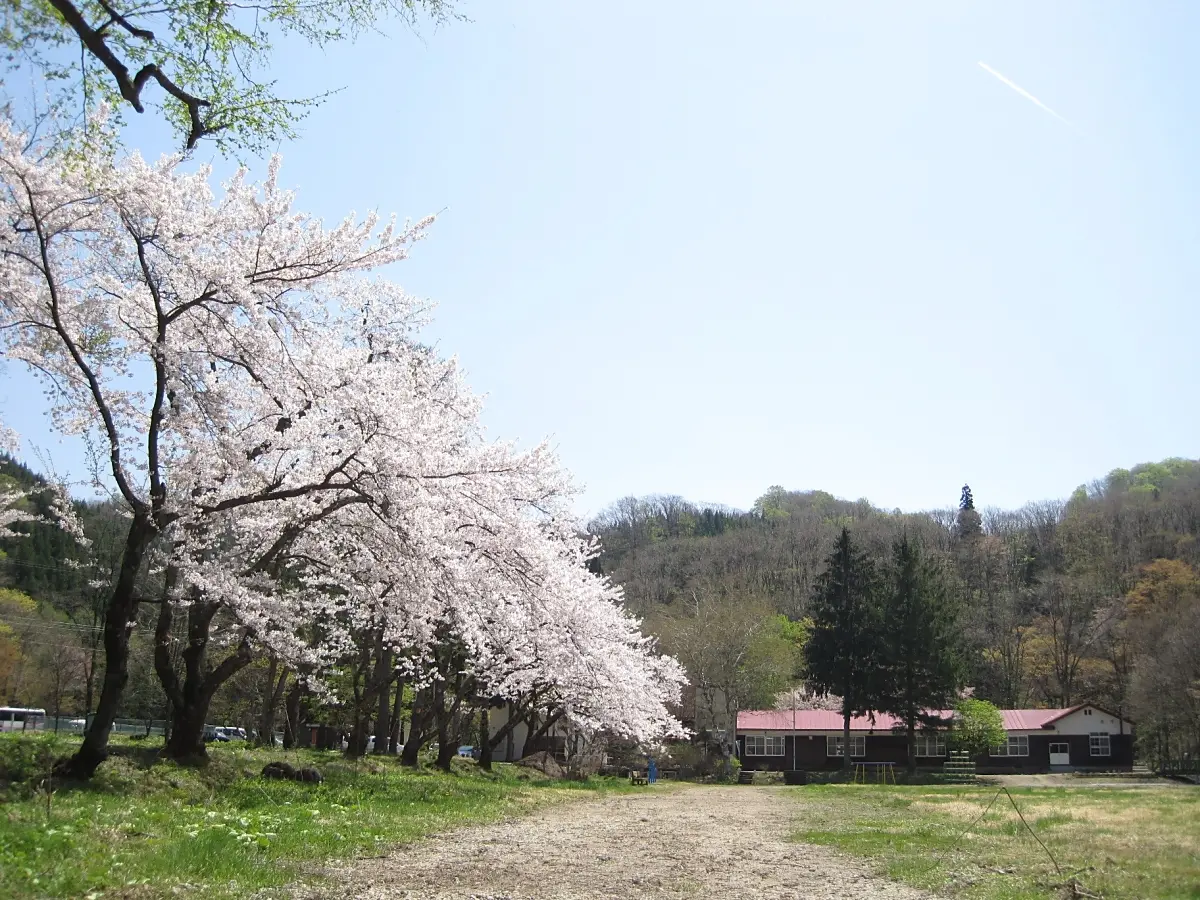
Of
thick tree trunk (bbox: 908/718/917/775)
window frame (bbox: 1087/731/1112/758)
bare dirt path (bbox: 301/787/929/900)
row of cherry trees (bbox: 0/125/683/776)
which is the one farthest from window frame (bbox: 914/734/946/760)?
row of cherry trees (bbox: 0/125/683/776)

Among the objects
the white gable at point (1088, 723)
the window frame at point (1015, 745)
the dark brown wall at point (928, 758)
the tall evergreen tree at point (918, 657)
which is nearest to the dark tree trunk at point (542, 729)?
the dark brown wall at point (928, 758)

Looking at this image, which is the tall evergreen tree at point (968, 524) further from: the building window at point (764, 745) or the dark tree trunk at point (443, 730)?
the dark tree trunk at point (443, 730)

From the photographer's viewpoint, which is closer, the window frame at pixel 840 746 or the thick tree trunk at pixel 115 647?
the thick tree trunk at pixel 115 647

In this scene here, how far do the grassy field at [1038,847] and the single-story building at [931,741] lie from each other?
3616 centimetres

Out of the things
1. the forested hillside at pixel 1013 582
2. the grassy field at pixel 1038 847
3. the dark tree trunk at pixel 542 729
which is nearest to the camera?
the grassy field at pixel 1038 847

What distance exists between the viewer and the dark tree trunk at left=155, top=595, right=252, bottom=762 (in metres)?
13.2

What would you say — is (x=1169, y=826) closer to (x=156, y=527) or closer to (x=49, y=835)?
(x=49, y=835)

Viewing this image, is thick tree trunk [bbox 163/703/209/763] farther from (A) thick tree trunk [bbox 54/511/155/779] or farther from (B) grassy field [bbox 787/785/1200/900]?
(B) grassy field [bbox 787/785/1200/900]

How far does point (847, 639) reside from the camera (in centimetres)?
4916

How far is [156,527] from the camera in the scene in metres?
11.1

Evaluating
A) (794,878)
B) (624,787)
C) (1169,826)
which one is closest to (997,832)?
(794,878)

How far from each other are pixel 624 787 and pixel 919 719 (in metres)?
21.0

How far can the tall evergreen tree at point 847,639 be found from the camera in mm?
47688

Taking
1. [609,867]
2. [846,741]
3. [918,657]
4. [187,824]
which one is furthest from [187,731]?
[846,741]
